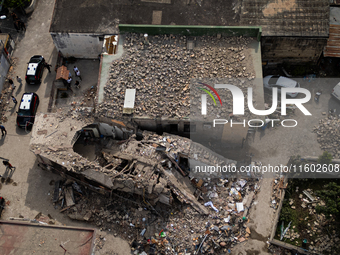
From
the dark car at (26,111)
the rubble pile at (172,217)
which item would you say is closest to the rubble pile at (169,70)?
the rubble pile at (172,217)

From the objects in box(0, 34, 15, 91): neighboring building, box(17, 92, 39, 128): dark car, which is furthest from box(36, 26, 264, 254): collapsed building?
box(0, 34, 15, 91): neighboring building

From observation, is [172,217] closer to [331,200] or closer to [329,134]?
[331,200]

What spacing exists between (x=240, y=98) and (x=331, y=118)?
8.81 meters

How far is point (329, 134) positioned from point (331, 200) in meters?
6.97

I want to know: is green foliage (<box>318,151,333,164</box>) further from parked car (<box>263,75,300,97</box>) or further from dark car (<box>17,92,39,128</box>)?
dark car (<box>17,92,39,128</box>)

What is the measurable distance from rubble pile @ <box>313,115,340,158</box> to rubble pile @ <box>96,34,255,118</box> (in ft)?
25.1

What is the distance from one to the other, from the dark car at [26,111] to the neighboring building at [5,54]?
3.89 m

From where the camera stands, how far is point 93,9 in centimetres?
3184

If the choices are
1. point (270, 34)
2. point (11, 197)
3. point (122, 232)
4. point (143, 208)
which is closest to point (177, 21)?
point (270, 34)

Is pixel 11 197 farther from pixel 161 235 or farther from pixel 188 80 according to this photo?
pixel 188 80

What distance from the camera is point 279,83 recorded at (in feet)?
105

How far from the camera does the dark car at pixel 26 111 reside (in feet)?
100.0

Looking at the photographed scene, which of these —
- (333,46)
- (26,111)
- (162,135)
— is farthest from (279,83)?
(26,111)

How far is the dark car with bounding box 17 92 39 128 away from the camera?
3047 cm
